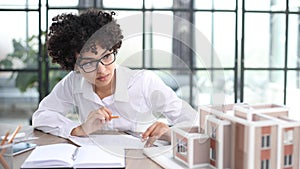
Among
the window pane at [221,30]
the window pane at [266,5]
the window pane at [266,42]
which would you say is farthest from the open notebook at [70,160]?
the window pane at [266,42]

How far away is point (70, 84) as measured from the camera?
1923mm

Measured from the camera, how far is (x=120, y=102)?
1.79 metres

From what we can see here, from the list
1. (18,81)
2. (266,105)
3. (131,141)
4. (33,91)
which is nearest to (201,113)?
(266,105)

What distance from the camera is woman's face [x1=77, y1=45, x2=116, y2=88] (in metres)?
1.51

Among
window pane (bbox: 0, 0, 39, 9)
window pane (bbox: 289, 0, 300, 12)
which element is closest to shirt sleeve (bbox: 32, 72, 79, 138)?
window pane (bbox: 0, 0, 39, 9)

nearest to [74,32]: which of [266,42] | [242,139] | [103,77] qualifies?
[103,77]

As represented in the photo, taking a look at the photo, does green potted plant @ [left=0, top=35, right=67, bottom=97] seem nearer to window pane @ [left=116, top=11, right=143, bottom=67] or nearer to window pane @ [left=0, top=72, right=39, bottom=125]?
window pane @ [left=0, top=72, right=39, bottom=125]

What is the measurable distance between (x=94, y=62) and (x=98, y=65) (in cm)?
2

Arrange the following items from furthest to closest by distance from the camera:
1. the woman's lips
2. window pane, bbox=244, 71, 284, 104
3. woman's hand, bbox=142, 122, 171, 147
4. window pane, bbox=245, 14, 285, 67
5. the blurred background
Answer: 1. window pane, bbox=244, 71, 284, 104
2. window pane, bbox=245, 14, 285, 67
3. the blurred background
4. the woman's lips
5. woman's hand, bbox=142, 122, 171, 147

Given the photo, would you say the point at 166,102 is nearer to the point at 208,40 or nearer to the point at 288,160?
the point at 288,160

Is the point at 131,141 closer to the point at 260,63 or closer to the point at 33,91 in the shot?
the point at 260,63

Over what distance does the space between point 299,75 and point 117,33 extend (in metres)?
3.07

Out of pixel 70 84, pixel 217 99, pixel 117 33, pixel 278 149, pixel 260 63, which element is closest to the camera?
pixel 278 149

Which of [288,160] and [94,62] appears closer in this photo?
[288,160]
